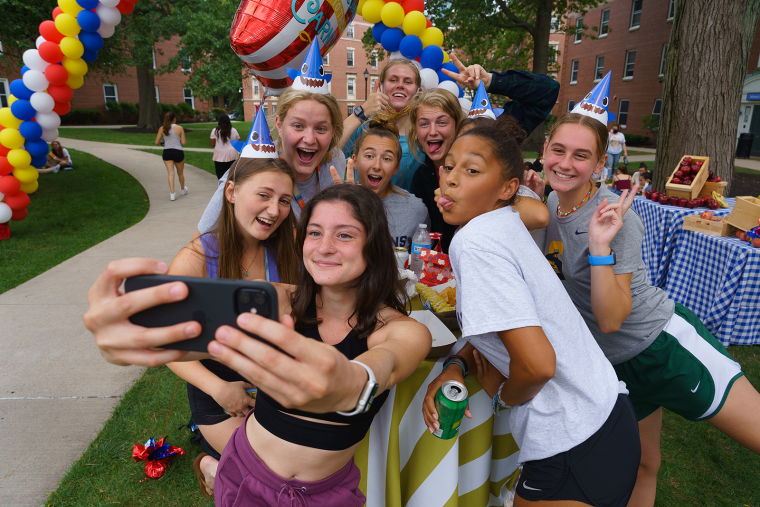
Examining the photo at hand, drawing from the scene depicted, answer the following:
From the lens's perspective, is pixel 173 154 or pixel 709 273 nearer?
pixel 709 273

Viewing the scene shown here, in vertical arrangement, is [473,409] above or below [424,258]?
below

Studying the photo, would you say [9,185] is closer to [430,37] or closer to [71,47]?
[71,47]

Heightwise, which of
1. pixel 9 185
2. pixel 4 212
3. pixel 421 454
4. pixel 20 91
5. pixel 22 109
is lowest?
pixel 421 454

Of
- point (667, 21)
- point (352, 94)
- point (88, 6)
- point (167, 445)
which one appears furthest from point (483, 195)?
point (352, 94)

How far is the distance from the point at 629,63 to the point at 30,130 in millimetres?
30082

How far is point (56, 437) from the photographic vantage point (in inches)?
113

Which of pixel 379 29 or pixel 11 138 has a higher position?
pixel 379 29

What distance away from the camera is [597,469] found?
1428 mm

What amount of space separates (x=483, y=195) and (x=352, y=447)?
106 cm

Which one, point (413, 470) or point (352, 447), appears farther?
point (413, 470)

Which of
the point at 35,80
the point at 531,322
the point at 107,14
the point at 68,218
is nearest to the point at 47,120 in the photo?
the point at 35,80

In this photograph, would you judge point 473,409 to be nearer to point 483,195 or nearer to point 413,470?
point 413,470

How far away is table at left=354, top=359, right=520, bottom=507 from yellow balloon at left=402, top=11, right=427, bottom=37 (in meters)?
3.44

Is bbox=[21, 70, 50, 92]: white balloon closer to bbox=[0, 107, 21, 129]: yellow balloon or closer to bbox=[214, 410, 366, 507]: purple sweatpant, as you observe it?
bbox=[0, 107, 21, 129]: yellow balloon
